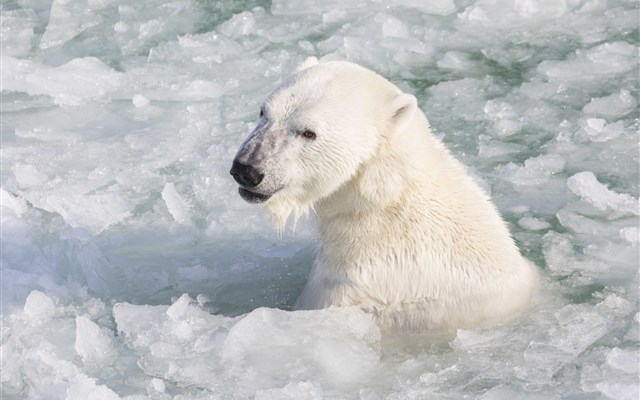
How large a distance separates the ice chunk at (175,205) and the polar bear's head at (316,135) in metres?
1.27

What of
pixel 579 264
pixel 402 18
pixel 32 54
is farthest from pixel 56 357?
pixel 402 18

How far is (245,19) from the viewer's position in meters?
6.62

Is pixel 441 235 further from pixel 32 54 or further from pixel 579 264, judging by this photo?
pixel 32 54

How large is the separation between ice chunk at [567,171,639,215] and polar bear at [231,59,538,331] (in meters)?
0.81

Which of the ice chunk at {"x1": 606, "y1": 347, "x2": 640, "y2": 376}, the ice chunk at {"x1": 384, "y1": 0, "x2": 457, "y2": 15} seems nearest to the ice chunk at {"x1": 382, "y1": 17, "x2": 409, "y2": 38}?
the ice chunk at {"x1": 384, "y1": 0, "x2": 457, "y2": 15}

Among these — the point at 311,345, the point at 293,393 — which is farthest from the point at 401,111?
the point at 293,393

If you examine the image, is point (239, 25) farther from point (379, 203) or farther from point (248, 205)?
point (379, 203)

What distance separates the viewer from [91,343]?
4016 millimetres

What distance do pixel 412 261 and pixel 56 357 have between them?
1.41m

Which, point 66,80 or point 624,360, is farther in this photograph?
point 66,80

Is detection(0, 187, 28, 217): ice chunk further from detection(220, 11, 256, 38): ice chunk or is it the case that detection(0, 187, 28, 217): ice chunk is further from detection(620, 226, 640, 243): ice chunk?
detection(620, 226, 640, 243): ice chunk

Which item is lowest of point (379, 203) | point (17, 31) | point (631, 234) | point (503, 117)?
point (17, 31)

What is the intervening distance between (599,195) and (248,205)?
1672mm

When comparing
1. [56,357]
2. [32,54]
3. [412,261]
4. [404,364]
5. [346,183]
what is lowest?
[32,54]
